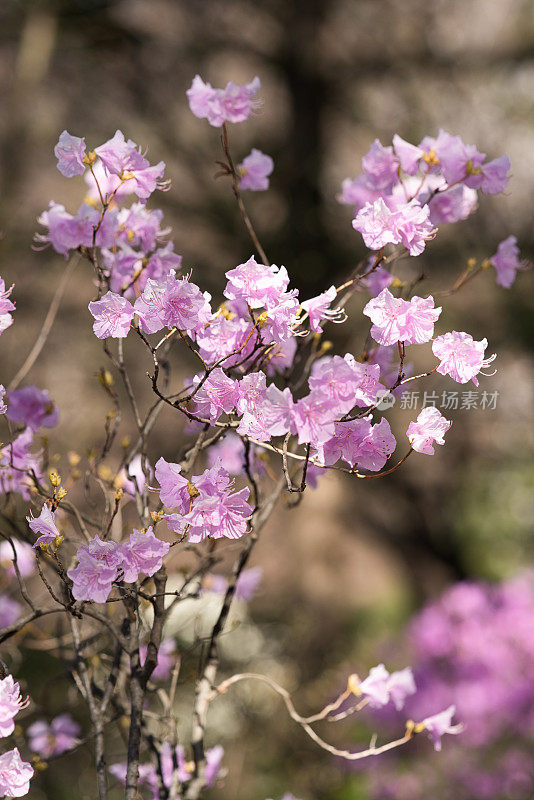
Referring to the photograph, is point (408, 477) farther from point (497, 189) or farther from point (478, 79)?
point (497, 189)

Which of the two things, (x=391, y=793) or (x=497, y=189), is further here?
(x=391, y=793)

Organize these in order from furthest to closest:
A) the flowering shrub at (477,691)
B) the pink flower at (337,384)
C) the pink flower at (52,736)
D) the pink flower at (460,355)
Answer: the flowering shrub at (477,691) < the pink flower at (52,736) < the pink flower at (460,355) < the pink flower at (337,384)

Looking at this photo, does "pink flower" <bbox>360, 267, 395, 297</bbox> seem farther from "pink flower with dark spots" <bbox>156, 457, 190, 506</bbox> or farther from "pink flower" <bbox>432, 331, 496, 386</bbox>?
"pink flower with dark spots" <bbox>156, 457, 190, 506</bbox>

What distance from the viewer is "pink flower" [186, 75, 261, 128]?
3.65 ft

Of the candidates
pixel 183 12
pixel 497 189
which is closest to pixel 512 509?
pixel 183 12

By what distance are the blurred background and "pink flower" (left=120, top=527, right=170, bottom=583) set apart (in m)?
3.72

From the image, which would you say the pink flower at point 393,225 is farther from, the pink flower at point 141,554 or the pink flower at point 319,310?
the pink flower at point 141,554

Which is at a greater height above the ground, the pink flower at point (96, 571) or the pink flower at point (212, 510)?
the pink flower at point (212, 510)

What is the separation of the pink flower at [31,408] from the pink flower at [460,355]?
60cm

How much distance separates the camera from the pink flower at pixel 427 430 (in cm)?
86

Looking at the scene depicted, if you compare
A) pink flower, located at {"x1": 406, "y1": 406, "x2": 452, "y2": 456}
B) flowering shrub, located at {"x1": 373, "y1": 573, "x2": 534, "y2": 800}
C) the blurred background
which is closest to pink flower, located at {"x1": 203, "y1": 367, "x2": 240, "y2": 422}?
pink flower, located at {"x1": 406, "y1": 406, "x2": 452, "y2": 456}

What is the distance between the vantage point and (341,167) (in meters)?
5.82

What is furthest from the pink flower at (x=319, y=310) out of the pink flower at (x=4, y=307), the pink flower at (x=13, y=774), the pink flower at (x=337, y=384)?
the pink flower at (x=13, y=774)

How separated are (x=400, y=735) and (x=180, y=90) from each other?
4.71 m
